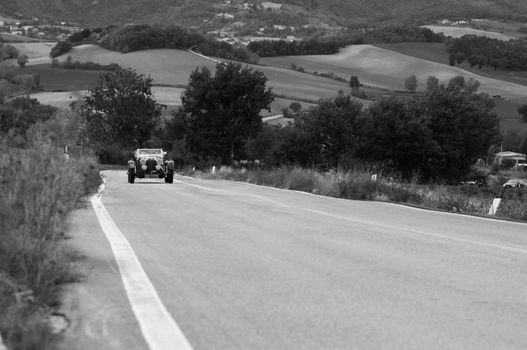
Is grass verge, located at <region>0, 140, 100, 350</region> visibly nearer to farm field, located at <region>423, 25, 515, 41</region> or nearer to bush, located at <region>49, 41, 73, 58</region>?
bush, located at <region>49, 41, 73, 58</region>

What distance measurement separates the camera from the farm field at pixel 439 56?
5395 inches

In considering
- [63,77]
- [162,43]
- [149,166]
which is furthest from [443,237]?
[162,43]

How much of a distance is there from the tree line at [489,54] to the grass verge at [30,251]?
138m

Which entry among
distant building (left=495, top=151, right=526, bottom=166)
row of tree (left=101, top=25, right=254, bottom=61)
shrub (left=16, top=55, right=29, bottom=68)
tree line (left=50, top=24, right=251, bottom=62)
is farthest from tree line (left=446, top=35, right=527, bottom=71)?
shrub (left=16, top=55, right=29, bottom=68)

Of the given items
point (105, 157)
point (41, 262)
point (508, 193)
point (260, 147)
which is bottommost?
point (105, 157)

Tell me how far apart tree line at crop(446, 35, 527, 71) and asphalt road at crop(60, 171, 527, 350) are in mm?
132344

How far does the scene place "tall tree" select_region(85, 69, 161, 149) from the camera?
103 meters

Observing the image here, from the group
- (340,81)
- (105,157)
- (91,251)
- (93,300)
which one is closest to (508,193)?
(91,251)

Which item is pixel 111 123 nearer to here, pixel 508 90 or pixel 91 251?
pixel 508 90

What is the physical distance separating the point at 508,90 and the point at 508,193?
109 meters

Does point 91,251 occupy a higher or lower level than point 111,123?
higher

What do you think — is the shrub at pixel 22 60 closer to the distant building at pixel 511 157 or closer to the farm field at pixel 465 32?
the distant building at pixel 511 157

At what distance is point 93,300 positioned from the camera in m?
7.43

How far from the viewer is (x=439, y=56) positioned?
5866 inches
